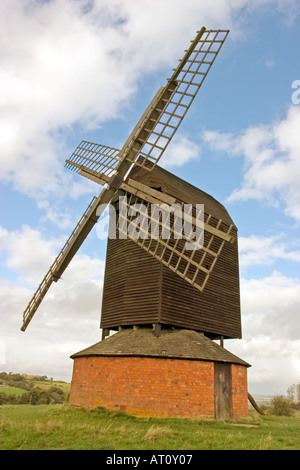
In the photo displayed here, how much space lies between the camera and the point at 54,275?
17.9 m

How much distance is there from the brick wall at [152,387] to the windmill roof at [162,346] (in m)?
0.28

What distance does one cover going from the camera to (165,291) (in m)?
17.1

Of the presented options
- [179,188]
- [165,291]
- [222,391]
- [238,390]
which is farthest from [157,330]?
[179,188]

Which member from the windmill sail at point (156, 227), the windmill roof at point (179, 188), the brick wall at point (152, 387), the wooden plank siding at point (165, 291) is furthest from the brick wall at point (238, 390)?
the windmill roof at point (179, 188)

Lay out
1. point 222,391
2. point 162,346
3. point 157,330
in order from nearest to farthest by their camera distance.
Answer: point 162,346, point 222,391, point 157,330

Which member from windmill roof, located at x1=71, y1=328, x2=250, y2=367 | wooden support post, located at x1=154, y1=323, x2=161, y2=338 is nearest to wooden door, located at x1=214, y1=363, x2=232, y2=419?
windmill roof, located at x1=71, y1=328, x2=250, y2=367

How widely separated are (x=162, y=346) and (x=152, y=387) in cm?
169

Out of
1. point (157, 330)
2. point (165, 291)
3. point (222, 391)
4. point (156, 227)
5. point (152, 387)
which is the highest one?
point (156, 227)

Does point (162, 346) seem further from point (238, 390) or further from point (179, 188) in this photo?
point (179, 188)

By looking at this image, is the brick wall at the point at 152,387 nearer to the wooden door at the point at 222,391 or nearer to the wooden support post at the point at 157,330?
the wooden door at the point at 222,391

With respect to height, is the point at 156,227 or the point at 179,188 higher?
the point at 179,188

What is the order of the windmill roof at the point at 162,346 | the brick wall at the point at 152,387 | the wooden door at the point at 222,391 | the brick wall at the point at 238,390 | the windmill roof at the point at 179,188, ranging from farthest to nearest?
1. the windmill roof at the point at 179,188
2. the brick wall at the point at 238,390
3. the wooden door at the point at 222,391
4. the windmill roof at the point at 162,346
5. the brick wall at the point at 152,387

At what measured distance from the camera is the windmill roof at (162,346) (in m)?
15.3

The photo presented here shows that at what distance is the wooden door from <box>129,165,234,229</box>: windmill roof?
8.33m
